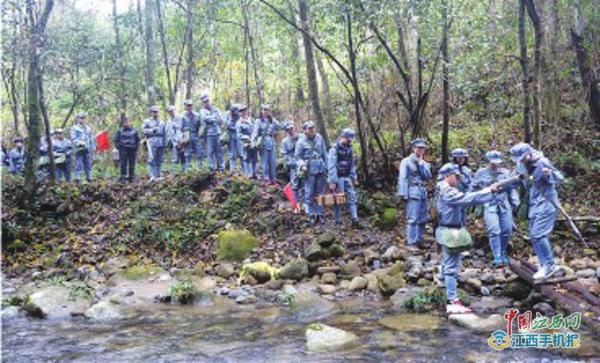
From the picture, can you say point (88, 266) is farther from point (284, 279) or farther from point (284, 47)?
point (284, 47)

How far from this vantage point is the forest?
24.0 ft

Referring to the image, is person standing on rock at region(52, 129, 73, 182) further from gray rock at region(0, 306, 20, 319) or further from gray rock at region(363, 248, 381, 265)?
gray rock at region(363, 248, 381, 265)

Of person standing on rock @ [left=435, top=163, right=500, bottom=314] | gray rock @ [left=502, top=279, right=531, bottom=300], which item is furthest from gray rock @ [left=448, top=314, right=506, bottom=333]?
gray rock @ [left=502, top=279, right=531, bottom=300]

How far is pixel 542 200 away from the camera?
24.6 ft

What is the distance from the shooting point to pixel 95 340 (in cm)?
752

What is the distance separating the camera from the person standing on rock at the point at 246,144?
13.8 m

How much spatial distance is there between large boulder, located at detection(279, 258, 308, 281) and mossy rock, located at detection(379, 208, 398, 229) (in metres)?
2.45

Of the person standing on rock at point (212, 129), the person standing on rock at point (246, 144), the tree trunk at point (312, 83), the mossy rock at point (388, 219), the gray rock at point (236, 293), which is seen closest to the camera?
the gray rock at point (236, 293)

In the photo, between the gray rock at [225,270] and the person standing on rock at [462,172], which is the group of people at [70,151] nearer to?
the gray rock at [225,270]

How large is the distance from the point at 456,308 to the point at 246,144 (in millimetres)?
7580

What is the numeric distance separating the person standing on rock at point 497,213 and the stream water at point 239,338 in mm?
2266

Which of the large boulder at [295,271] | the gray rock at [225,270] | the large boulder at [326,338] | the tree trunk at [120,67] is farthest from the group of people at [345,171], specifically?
the tree trunk at [120,67]

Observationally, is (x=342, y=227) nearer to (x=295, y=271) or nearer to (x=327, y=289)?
(x=295, y=271)

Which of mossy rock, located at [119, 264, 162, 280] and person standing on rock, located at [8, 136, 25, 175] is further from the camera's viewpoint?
person standing on rock, located at [8, 136, 25, 175]
